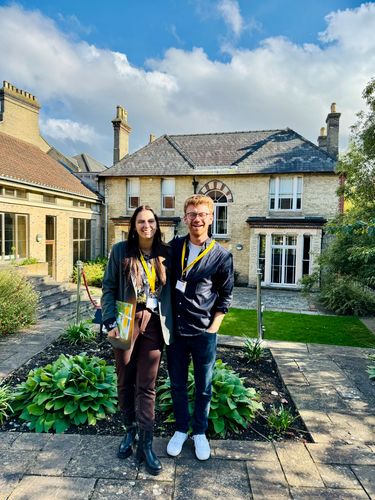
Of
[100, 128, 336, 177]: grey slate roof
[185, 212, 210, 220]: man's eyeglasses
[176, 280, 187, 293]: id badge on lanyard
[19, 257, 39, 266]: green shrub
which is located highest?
[100, 128, 336, 177]: grey slate roof

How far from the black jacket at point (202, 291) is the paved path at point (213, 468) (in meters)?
1.17

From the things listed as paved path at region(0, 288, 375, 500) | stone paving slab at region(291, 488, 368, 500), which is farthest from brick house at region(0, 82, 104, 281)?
stone paving slab at region(291, 488, 368, 500)

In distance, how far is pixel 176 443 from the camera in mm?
2896

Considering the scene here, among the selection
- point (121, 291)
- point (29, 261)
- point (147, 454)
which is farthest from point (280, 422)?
point (29, 261)

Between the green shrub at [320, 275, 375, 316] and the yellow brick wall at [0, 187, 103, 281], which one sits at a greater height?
the yellow brick wall at [0, 187, 103, 281]

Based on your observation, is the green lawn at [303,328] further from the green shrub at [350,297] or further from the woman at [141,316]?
the woman at [141,316]

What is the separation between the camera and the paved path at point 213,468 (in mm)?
2426

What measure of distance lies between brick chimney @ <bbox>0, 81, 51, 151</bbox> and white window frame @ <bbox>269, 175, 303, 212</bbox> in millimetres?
14166

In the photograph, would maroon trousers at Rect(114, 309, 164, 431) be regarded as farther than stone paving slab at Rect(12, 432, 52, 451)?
No

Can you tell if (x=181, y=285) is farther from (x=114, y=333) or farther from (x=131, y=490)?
(x=131, y=490)

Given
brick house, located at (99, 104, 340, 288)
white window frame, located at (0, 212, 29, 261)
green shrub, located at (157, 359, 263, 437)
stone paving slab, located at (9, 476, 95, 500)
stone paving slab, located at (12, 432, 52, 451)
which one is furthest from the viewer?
brick house, located at (99, 104, 340, 288)

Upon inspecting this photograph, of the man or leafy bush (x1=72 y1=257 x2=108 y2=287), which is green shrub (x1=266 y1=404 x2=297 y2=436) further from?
leafy bush (x1=72 y1=257 x2=108 y2=287)

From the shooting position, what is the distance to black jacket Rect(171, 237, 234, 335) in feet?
9.18

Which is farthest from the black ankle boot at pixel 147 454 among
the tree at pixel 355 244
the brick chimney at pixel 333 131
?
the brick chimney at pixel 333 131
